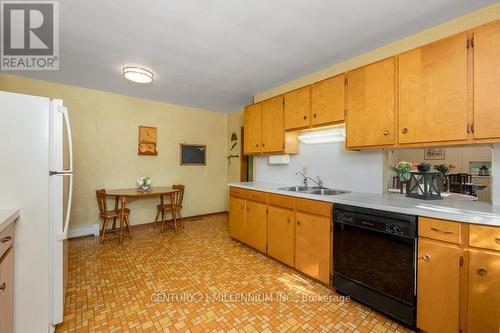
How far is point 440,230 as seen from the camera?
1.47 metres

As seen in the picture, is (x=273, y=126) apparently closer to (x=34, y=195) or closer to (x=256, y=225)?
(x=256, y=225)

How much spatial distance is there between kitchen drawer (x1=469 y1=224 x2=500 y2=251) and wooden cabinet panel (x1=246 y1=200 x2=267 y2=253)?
1.94 meters

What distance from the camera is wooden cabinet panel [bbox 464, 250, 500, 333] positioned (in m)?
1.29

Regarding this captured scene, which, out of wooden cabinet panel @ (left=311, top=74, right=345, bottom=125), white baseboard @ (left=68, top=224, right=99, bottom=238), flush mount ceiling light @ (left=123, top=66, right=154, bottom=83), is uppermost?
flush mount ceiling light @ (left=123, top=66, right=154, bottom=83)

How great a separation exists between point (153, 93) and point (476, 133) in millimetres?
4312

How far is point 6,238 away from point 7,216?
0.13m

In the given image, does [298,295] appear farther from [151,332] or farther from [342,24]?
[342,24]

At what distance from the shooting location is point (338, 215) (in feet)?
6.63

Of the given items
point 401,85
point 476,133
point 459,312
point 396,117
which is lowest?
point 459,312

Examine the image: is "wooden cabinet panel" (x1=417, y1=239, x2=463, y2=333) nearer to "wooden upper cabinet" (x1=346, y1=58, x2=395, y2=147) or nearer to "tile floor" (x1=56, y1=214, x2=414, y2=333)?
"tile floor" (x1=56, y1=214, x2=414, y2=333)

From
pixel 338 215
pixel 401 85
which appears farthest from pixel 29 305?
pixel 401 85

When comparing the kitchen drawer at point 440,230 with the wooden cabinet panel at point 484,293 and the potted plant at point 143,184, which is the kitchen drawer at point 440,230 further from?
the potted plant at point 143,184

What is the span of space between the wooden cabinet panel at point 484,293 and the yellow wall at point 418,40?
1.88m

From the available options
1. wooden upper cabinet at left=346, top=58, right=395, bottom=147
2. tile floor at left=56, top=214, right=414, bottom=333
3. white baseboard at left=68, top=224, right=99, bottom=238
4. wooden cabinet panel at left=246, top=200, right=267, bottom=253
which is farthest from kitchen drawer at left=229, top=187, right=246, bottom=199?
white baseboard at left=68, top=224, right=99, bottom=238
